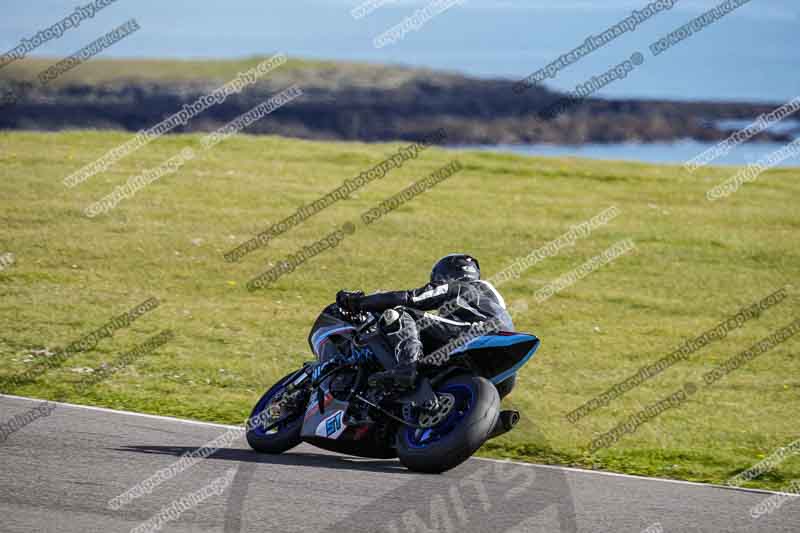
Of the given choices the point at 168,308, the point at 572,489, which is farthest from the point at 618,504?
the point at 168,308

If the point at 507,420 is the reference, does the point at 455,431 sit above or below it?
above

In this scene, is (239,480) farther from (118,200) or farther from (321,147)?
(321,147)

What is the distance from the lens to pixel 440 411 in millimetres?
7574

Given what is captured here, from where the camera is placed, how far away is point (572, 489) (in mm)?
7660

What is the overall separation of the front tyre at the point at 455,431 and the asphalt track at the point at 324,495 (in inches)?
5.8

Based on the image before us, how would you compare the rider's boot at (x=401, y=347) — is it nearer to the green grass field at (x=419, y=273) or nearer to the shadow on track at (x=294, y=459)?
the shadow on track at (x=294, y=459)

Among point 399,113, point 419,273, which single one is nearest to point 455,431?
point 419,273

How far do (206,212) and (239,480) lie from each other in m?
13.7

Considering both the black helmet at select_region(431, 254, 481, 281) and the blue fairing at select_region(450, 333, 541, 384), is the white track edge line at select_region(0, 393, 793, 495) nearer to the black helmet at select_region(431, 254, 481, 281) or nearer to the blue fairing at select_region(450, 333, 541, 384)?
the blue fairing at select_region(450, 333, 541, 384)

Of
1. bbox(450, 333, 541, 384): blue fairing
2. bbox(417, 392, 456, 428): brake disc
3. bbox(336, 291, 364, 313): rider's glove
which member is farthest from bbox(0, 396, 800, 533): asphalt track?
bbox(336, 291, 364, 313): rider's glove

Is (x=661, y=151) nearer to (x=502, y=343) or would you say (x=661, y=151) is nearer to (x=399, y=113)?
(x=399, y=113)

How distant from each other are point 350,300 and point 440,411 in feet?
4.06

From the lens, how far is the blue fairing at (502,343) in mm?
7484

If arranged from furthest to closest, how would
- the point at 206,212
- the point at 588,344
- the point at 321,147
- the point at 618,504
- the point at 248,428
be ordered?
the point at 321,147, the point at 206,212, the point at 588,344, the point at 248,428, the point at 618,504
